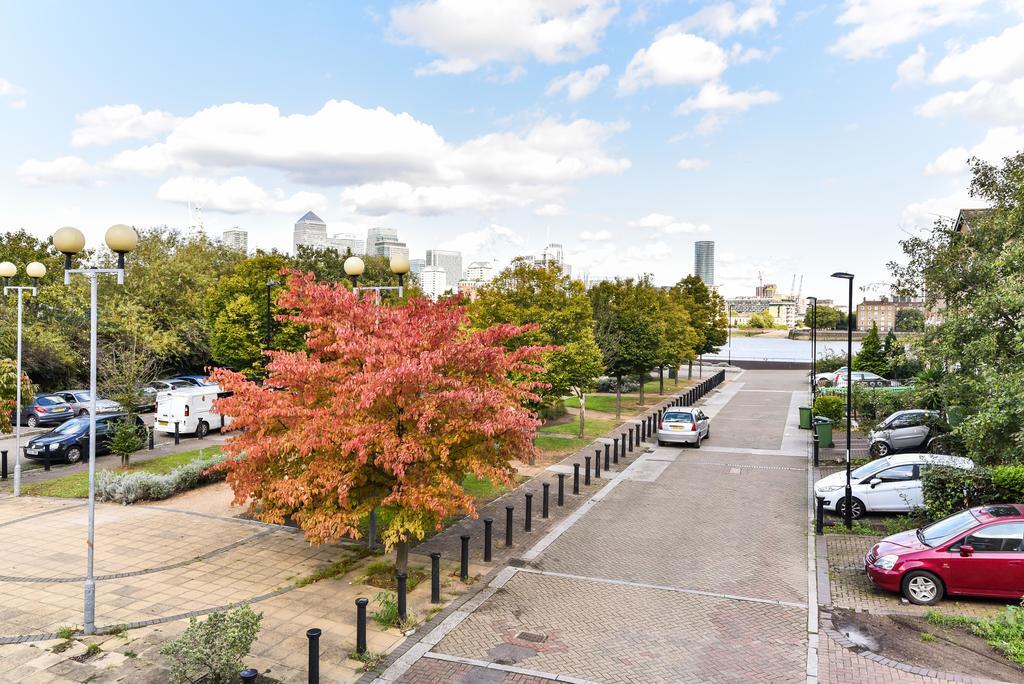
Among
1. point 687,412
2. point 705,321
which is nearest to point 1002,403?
point 687,412

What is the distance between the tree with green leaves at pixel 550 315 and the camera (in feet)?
80.6

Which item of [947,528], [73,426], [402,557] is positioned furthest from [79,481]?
[947,528]

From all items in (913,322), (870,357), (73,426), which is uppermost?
(913,322)

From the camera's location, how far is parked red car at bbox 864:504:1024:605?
1101 centimetres

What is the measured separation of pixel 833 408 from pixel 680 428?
7644mm

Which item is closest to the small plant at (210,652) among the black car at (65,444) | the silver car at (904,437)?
the black car at (65,444)

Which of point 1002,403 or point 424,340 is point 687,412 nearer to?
point 1002,403

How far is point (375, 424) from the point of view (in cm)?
1039

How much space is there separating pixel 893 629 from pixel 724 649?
111 inches

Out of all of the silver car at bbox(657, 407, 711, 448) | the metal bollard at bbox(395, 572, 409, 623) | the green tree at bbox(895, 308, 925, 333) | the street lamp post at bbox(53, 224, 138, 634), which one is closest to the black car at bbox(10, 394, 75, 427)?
the street lamp post at bbox(53, 224, 138, 634)

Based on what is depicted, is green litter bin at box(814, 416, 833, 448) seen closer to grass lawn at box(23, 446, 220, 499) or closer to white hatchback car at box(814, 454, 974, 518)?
white hatchback car at box(814, 454, 974, 518)

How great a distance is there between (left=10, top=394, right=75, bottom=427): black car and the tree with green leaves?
1849 centimetres

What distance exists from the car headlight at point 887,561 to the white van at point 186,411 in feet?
72.8

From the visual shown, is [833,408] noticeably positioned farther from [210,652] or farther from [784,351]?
[784,351]
